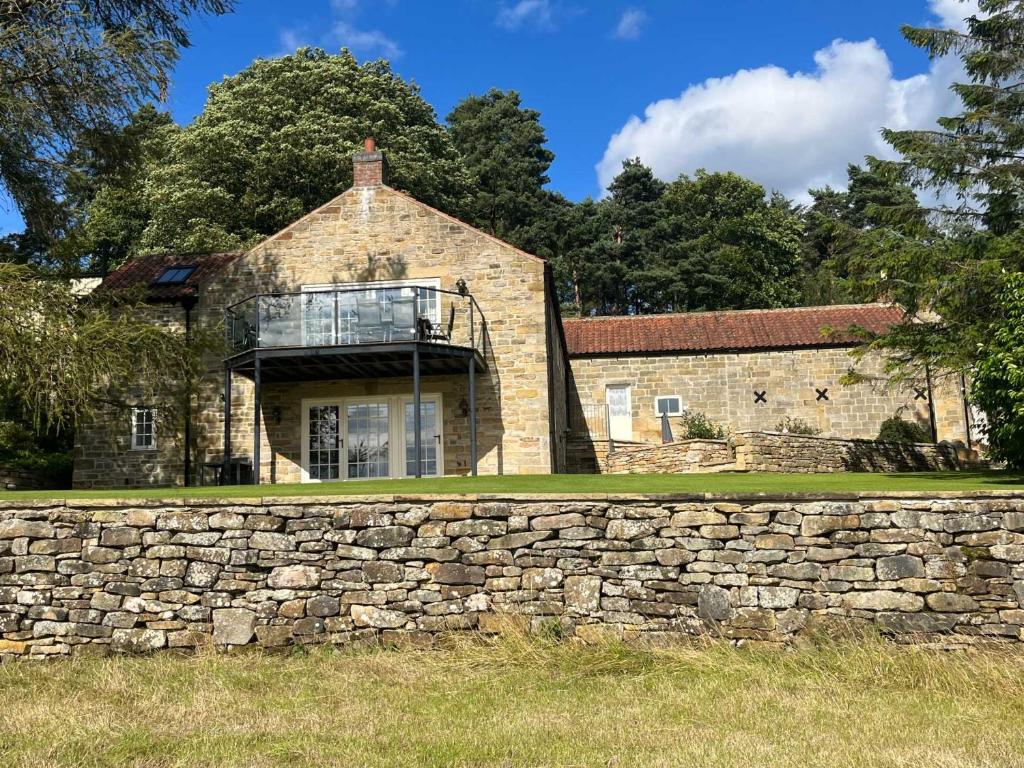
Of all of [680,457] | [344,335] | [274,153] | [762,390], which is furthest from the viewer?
[274,153]

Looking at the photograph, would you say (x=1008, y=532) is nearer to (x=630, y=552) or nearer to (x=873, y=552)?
(x=873, y=552)

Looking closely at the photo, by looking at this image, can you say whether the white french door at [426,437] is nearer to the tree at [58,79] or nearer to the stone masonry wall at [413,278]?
the stone masonry wall at [413,278]

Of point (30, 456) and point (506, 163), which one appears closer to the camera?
point (30, 456)

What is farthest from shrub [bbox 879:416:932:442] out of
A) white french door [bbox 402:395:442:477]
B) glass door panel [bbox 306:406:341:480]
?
glass door panel [bbox 306:406:341:480]

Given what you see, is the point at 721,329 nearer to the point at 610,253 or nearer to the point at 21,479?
the point at 21,479

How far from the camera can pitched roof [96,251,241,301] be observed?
18.6 metres

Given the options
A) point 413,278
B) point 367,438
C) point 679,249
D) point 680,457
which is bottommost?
point 680,457

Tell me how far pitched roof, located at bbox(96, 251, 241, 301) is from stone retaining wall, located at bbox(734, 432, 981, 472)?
38.9 ft

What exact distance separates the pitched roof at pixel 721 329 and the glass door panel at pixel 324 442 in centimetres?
914

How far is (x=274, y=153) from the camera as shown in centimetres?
3109

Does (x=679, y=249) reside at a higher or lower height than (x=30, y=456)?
higher

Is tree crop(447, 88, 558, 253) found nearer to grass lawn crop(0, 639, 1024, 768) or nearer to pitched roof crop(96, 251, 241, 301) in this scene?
pitched roof crop(96, 251, 241, 301)

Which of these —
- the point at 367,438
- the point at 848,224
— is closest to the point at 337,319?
the point at 367,438

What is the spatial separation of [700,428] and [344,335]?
1085cm
